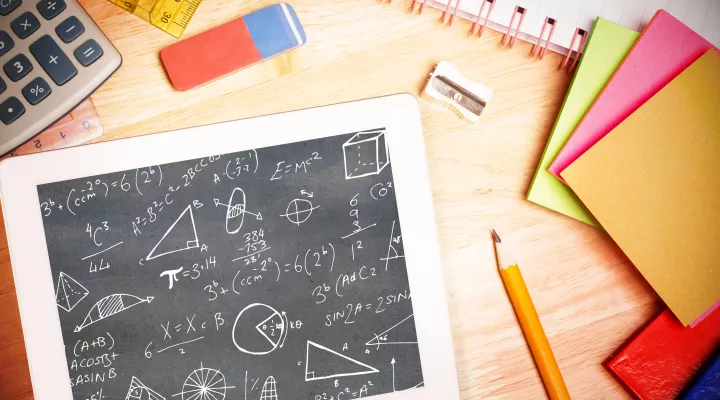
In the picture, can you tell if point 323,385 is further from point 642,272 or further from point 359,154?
point 642,272

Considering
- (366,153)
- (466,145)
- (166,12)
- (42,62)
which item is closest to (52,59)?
(42,62)

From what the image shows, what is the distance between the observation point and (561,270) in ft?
2.15

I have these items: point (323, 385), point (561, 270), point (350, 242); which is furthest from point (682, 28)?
point (323, 385)

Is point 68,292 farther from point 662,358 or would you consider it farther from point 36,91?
point 662,358

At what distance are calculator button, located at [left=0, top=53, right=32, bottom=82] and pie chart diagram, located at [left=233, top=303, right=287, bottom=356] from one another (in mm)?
345

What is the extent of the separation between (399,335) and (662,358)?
316 mm

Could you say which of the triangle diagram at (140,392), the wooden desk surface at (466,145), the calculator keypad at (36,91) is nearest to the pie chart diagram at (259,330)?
the triangle diagram at (140,392)

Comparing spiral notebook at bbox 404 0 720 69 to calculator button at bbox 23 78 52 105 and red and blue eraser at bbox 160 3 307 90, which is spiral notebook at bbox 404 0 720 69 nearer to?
red and blue eraser at bbox 160 3 307 90

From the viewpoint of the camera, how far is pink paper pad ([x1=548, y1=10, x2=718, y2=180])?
63 centimetres

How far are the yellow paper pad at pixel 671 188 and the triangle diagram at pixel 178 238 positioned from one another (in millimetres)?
448

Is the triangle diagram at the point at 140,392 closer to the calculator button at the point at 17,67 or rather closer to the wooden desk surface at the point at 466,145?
the wooden desk surface at the point at 466,145

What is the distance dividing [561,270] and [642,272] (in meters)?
0.09

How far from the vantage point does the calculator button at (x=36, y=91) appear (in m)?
0.58

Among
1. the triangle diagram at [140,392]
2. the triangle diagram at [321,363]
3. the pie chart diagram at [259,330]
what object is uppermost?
the pie chart diagram at [259,330]
